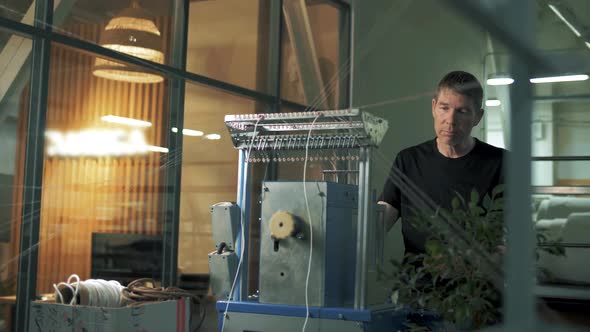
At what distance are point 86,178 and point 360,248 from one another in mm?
1861

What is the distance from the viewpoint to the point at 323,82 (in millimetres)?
5500

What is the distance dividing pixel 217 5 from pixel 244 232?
2.56 meters

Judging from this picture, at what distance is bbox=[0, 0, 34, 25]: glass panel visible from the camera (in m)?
3.08

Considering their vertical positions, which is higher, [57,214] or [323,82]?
[323,82]

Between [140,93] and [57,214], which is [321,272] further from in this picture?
[140,93]

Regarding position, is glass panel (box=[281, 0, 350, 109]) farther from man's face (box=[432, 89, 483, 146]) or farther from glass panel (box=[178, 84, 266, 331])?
man's face (box=[432, 89, 483, 146])

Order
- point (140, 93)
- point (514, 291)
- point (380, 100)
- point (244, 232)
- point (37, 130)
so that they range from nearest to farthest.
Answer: point (514, 291), point (244, 232), point (37, 130), point (140, 93), point (380, 100)

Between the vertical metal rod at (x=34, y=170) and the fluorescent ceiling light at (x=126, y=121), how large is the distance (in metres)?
Result: 0.39

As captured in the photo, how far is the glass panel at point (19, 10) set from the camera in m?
3.08

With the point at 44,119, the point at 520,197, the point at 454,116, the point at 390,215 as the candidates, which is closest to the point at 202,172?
the point at 44,119

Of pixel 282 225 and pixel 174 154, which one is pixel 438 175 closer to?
pixel 282 225

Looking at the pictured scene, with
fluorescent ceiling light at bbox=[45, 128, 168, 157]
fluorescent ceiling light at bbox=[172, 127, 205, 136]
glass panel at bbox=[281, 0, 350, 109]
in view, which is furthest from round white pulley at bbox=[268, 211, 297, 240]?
glass panel at bbox=[281, 0, 350, 109]

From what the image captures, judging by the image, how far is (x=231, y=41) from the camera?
4.60m

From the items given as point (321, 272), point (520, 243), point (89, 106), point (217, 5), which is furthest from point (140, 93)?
point (520, 243)
